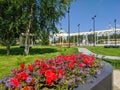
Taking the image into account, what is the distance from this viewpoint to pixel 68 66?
583 centimetres

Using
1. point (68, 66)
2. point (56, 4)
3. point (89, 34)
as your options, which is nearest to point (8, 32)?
point (56, 4)

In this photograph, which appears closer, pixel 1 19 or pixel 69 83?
pixel 69 83

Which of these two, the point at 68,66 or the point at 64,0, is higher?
the point at 64,0

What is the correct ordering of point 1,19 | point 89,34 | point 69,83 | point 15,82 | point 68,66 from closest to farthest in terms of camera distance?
point 15,82 < point 69,83 < point 68,66 < point 1,19 < point 89,34

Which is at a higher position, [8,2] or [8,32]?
[8,2]

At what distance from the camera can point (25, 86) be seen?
13.9 ft

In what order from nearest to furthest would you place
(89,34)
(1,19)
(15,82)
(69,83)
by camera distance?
(15,82) < (69,83) < (1,19) < (89,34)

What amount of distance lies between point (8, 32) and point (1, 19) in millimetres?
2203

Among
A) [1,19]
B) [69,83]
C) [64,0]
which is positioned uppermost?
[64,0]

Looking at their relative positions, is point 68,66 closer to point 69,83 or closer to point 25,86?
point 69,83

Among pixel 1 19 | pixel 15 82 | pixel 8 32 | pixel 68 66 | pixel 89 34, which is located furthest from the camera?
pixel 89 34

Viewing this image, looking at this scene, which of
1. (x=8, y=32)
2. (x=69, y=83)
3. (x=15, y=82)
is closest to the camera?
(x=15, y=82)

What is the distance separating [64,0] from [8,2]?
5623mm

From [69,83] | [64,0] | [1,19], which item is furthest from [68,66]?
[64,0]
